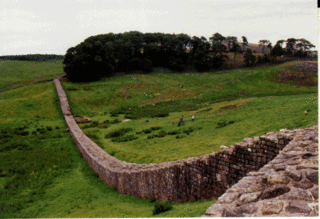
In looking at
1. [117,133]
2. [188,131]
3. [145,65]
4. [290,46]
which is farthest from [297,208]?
[290,46]

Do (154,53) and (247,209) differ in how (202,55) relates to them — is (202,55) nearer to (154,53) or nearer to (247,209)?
(154,53)

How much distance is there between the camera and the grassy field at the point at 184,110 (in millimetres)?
15047

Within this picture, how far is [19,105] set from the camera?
1436 inches

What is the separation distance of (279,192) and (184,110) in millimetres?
30142

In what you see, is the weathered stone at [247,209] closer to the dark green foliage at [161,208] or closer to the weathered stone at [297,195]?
the weathered stone at [297,195]

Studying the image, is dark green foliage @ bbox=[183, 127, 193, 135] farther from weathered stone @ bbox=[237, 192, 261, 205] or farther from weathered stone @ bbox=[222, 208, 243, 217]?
weathered stone @ bbox=[222, 208, 243, 217]

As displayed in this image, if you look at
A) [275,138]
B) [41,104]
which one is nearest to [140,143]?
[275,138]

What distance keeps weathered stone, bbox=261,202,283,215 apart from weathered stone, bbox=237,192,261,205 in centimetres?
40

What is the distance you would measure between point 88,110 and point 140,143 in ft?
72.9

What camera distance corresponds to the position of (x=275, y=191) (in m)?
3.90

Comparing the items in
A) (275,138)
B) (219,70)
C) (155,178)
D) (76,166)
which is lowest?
(76,166)

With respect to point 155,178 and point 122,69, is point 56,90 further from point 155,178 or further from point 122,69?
point 155,178

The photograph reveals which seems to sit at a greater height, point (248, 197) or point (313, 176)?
point (313, 176)

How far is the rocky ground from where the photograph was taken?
3.30m
